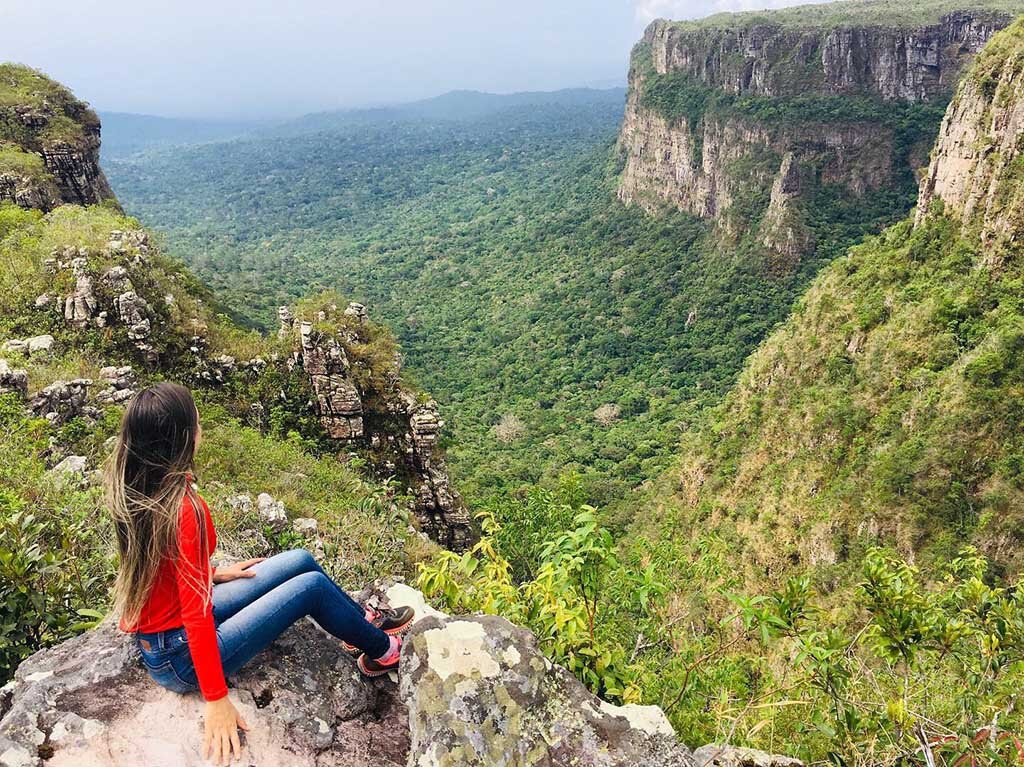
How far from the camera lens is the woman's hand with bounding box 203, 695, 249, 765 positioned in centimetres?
298

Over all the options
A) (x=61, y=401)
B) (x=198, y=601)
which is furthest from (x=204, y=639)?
(x=61, y=401)

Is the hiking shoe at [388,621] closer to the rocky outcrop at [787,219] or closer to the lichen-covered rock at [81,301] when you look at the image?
the lichen-covered rock at [81,301]

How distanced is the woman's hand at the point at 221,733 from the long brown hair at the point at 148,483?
529 millimetres

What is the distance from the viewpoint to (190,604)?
10.2ft

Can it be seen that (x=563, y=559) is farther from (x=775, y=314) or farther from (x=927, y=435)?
(x=775, y=314)

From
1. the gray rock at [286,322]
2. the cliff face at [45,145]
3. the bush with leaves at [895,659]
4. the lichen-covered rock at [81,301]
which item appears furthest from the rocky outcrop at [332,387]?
the cliff face at [45,145]

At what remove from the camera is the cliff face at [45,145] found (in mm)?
19578

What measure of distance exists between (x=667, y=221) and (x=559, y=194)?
119 feet

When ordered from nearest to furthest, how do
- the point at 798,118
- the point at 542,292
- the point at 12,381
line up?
the point at 12,381 → the point at 798,118 → the point at 542,292

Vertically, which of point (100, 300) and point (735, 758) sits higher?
point (100, 300)

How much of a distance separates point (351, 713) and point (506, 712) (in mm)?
905

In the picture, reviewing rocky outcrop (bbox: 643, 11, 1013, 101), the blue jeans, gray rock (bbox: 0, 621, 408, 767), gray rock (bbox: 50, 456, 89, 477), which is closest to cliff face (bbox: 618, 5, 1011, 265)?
rocky outcrop (bbox: 643, 11, 1013, 101)

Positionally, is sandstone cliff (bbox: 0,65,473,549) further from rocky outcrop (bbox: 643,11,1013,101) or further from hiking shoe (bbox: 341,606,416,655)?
rocky outcrop (bbox: 643,11,1013,101)

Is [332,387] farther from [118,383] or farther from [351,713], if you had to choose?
[351,713]
